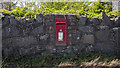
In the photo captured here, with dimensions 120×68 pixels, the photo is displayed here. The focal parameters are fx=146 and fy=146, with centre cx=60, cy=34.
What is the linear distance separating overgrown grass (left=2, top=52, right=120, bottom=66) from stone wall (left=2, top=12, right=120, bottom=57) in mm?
276

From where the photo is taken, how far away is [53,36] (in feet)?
18.0

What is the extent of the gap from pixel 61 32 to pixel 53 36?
1.11 feet

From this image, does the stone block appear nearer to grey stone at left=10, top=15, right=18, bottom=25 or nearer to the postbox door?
the postbox door

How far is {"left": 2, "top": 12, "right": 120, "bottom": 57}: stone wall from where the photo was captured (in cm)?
551

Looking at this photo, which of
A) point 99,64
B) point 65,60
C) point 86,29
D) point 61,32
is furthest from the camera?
point 86,29

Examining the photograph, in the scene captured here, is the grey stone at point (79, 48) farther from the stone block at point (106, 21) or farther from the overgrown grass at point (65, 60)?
the stone block at point (106, 21)

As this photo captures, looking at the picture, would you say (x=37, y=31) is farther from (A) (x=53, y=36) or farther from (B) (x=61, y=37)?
(B) (x=61, y=37)

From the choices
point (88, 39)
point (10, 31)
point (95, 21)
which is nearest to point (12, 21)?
point (10, 31)

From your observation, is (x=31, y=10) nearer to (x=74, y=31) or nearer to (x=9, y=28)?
(x=9, y=28)

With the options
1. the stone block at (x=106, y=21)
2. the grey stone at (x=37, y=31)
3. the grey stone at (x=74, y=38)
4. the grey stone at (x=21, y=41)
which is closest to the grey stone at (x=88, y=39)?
the grey stone at (x=74, y=38)

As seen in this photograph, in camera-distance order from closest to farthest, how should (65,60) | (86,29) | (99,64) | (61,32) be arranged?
1. (99,64)
2. (65,60)
3. (61,32)
4. (86,29)

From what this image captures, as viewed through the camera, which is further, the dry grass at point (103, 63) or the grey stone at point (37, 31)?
the grey stone at point (37, 31)

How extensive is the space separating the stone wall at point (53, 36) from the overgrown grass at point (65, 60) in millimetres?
276

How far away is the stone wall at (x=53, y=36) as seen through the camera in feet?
18.1
